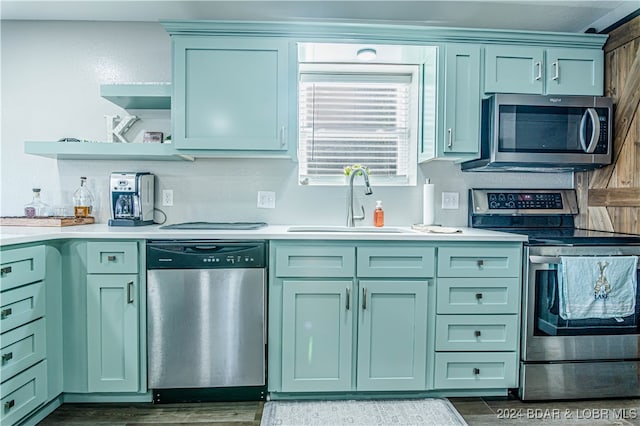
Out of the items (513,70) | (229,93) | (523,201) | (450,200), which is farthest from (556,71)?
(229,93)

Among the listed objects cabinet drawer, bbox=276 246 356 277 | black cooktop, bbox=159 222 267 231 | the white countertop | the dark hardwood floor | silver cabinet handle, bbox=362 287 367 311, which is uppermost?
black cooktop, bbox=159 222 267 231

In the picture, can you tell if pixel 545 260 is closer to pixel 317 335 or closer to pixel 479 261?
pixel 479 261

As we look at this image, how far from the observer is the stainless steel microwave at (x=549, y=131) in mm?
2248

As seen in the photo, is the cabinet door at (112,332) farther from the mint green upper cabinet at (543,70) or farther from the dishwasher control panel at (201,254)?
the mint green upper cabinet at (543,70)

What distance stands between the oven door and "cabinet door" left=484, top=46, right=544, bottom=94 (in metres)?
0.97

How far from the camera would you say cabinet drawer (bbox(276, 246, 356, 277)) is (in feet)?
6.55

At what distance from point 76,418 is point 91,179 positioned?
1.45m

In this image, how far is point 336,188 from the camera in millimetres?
2621

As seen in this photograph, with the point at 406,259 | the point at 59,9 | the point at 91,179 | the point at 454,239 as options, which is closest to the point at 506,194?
the point at 454,239

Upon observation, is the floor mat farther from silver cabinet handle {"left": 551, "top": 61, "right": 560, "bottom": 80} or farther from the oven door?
silver cabinet handle {"left": 551, "top": 61, "right": 560, "bottom": 80}

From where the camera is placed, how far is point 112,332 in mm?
1960

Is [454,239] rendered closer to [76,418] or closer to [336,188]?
[336,188]

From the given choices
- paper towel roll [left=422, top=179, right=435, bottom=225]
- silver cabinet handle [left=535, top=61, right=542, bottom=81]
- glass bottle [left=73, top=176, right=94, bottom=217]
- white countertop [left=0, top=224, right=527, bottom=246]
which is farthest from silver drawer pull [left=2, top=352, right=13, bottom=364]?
silver cabinet handle [left=535, top=61, right=542, bottom=81]

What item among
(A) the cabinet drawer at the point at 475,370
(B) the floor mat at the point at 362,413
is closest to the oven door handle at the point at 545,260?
(A) the cabinet drawer at the point at 475,370
